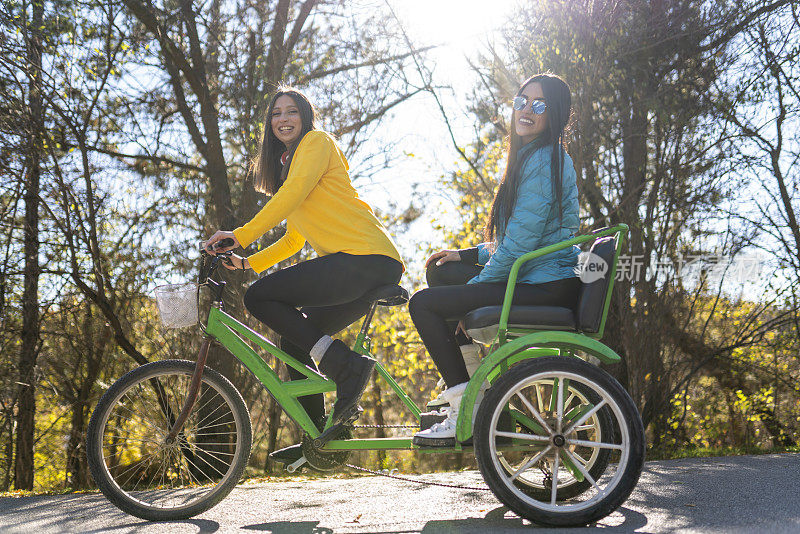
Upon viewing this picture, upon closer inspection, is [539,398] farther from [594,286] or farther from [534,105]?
[534,105]

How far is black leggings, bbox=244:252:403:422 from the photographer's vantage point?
332 cm

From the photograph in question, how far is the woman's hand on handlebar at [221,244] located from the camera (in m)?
3.21

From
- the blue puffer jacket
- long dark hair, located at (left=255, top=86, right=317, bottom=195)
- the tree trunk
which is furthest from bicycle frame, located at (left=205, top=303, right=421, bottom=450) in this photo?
the tree trunk

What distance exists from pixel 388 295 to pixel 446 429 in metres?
0.69

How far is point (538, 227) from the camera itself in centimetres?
305

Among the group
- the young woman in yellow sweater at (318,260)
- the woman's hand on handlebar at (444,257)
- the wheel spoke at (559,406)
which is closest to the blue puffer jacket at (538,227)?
the woman's hand on handlebar at (444,257)

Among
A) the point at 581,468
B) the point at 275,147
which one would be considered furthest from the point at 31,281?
the point at 581,468

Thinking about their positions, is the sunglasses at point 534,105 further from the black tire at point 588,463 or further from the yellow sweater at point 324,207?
the black tire at point 588,463

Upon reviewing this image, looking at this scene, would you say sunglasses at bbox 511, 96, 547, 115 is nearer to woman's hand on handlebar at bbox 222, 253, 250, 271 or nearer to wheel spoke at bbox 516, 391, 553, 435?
wheel spoke at bbox 516, 391, 553, 435

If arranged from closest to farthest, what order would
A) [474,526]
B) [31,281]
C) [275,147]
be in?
[474,526] < [275,147] < [31,281]

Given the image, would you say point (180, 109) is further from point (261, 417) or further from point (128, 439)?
point (128, 439)

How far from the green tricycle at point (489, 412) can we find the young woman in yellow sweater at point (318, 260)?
11cm

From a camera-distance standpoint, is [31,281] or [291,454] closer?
[291,454]

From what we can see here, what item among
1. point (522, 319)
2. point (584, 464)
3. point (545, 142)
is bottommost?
point (584, 464)
